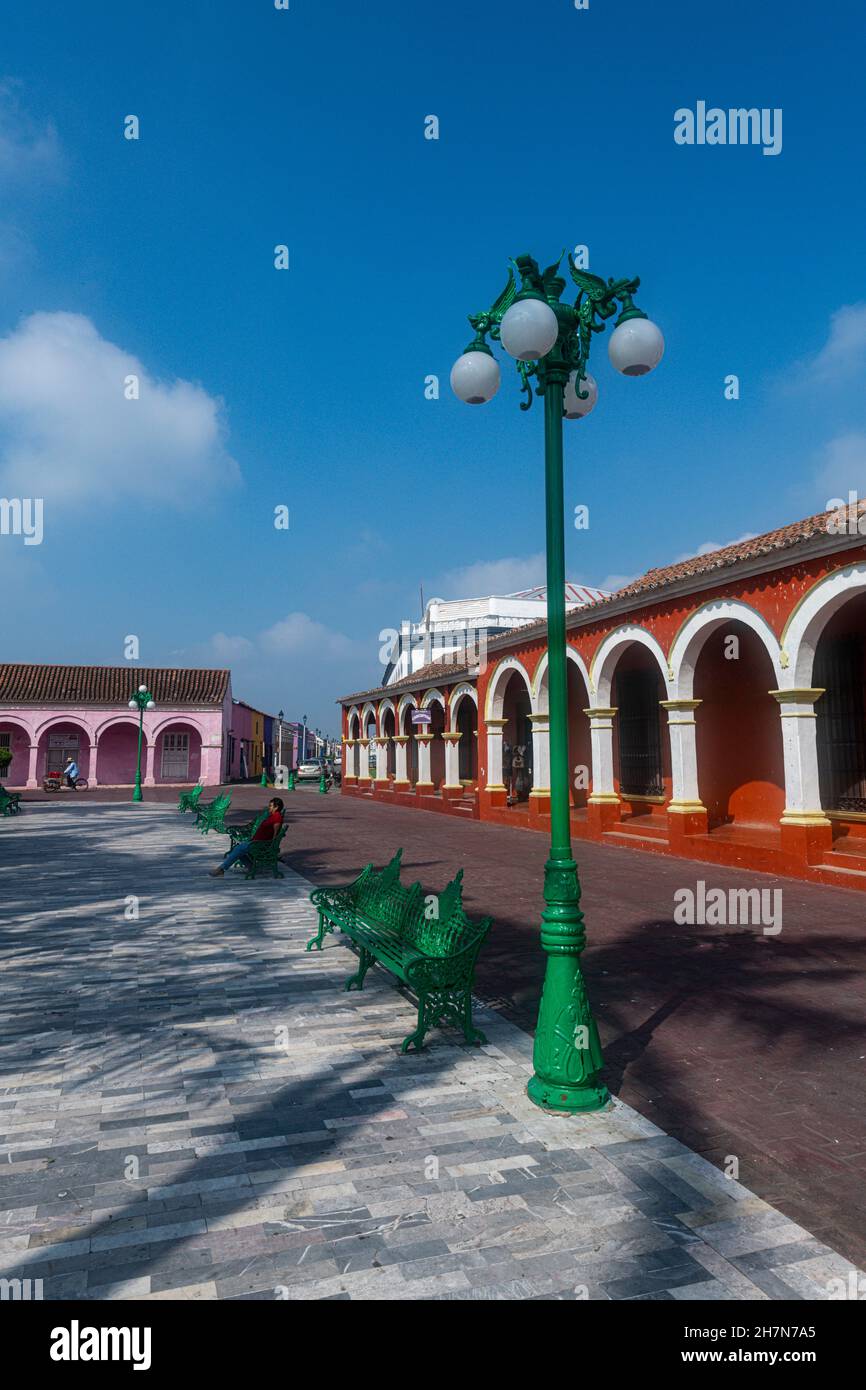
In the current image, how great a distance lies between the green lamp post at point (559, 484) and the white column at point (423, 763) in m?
20.9

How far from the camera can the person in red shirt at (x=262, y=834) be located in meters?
10.9

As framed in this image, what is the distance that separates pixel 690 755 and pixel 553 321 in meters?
10.3

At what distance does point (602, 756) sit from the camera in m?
15.6

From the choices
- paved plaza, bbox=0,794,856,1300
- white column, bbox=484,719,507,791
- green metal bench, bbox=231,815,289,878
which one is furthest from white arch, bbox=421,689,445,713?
paved plaza, bbox=0,794,856,1300

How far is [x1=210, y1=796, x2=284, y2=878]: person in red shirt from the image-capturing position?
10.9 meters

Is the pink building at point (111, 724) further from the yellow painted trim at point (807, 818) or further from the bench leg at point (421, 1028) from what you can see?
the bench leg at point (421, 1028)

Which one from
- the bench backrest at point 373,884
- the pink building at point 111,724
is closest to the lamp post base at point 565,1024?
the bench backrest at point 373,884

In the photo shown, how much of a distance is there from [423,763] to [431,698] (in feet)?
8.59

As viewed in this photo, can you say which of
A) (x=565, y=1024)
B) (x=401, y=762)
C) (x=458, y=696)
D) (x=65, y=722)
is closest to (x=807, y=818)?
(x=565, y=1024)

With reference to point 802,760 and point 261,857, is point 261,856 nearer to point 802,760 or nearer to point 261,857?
point 261,857

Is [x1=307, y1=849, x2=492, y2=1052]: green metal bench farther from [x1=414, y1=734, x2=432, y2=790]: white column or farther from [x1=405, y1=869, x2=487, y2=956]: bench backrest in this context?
[x1=414, y1=734, x2=432, y2=790]: white column

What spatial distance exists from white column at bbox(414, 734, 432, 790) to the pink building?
1803cm
